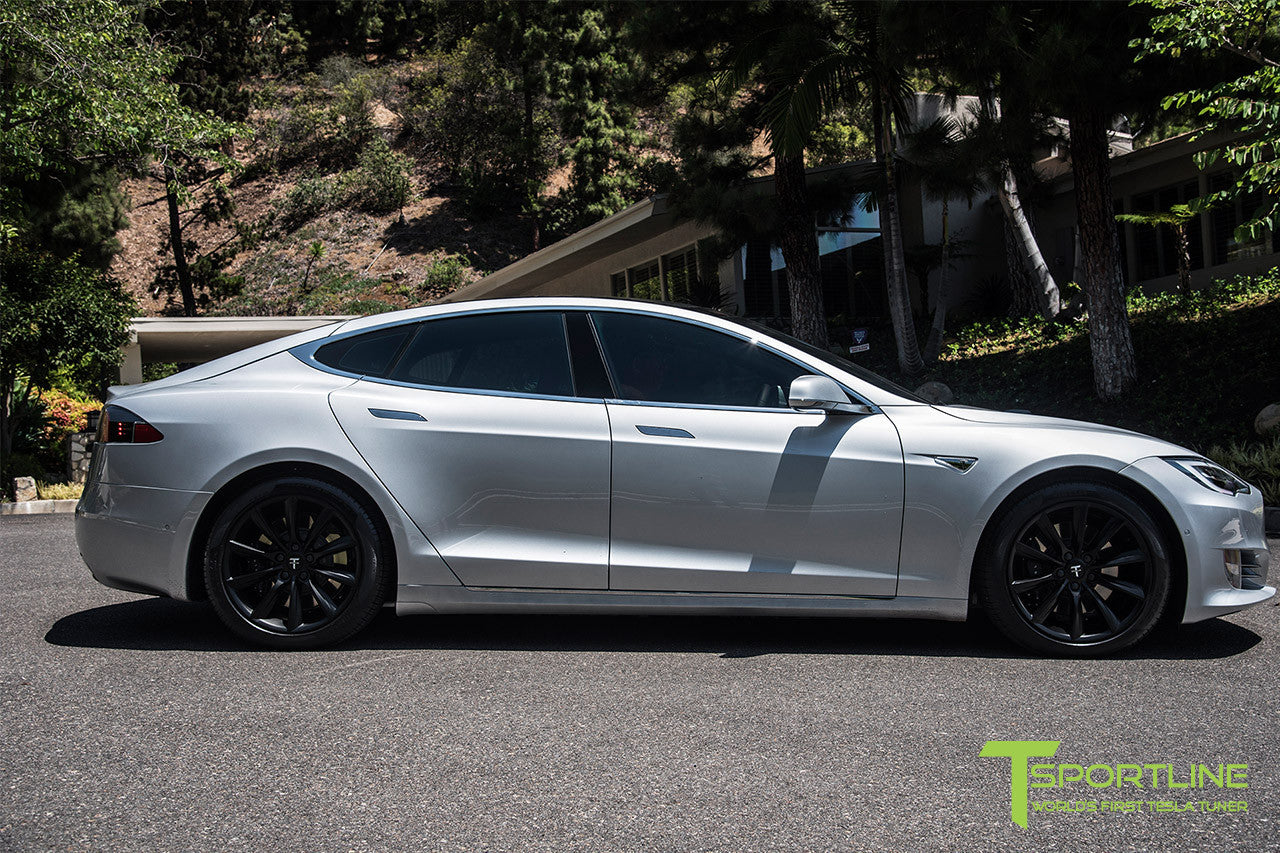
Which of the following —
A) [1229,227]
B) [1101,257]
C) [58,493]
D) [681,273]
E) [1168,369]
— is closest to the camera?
[1101,257]

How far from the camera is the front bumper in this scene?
14.0 ft

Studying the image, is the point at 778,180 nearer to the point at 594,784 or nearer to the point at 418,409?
the point at 418,409

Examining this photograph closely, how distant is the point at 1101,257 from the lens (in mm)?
12656

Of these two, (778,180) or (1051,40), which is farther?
(778,180)

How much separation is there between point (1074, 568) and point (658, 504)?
1.73 m

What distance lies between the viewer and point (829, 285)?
75.3 ft

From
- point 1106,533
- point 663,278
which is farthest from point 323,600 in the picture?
point 663,278

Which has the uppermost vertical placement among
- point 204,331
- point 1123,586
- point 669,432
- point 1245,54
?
point 1245,54

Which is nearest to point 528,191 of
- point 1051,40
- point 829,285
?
point 829,285

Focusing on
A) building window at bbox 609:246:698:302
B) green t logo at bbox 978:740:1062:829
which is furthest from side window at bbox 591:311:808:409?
building window at bbox 609:246:698:302

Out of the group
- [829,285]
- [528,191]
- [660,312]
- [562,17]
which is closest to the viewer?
[660,312]

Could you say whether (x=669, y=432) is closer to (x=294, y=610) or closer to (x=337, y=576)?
(x=337, y=576)

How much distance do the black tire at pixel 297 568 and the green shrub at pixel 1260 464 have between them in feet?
25.2

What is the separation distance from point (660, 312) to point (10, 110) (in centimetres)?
1613
